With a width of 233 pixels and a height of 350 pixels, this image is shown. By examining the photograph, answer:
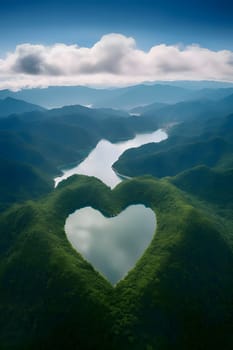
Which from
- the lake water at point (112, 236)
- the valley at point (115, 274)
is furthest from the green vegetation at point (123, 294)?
the lake water at point (112, 236)

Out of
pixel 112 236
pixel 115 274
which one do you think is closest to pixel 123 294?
pixel 115 274

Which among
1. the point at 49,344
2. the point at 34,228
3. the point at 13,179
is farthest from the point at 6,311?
the point at 13,179

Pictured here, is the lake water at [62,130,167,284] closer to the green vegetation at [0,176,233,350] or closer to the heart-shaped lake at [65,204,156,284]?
the heart-shaped lake at [65,204,156,284]

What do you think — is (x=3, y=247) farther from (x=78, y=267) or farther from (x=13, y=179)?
→ (x=13, y=179)

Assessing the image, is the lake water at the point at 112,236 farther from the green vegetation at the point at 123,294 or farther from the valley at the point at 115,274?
the green vegetation at the point at 123,294

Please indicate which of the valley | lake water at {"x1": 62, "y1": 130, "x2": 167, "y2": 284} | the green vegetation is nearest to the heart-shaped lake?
lake water at {"x1": 62, "y1": 130, "x2": 167, "y2": 284}
